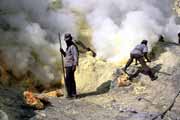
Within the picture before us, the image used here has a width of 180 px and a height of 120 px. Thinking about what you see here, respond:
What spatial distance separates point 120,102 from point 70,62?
1.54m

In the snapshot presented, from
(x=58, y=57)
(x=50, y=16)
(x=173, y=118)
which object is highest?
(x=50, y=16)

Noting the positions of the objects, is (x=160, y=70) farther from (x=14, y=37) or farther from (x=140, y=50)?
(x=14, y=37)

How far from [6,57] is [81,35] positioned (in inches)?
115

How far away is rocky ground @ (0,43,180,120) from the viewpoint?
948 centimetres

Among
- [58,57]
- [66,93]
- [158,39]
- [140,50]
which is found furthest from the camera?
[158,39]

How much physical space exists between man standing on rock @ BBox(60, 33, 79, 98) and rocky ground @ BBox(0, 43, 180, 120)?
1.00 ft

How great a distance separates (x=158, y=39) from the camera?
1405cm

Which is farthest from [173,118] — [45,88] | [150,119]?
[45,88]

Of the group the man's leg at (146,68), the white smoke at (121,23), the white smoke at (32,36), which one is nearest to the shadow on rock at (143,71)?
the man's leg at (146,68)

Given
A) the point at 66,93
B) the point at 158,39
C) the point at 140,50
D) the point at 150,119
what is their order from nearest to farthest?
1. the point at 150,119
2. the point at 66,93
3. the point at 140,50
4. the point at 158,39

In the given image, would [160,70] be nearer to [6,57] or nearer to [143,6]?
[143,6]

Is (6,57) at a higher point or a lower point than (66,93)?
higher

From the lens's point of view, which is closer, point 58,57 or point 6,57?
point 6,57

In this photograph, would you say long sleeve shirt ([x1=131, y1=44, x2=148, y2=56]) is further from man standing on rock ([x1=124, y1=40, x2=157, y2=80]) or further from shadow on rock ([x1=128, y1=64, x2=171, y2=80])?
shadow on rock ([x1=128, y1=64, x2=171, y2=80])
